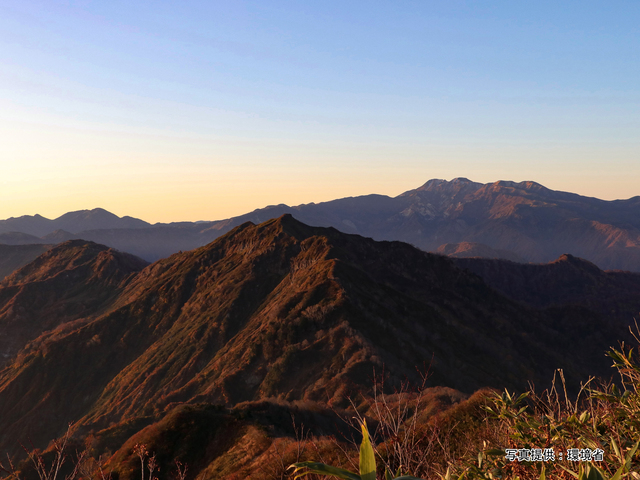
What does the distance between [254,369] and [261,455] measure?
1320 inches

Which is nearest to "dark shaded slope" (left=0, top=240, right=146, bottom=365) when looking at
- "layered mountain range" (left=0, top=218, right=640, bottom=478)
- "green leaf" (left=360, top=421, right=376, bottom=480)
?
"layered mountain range" (left=0, top=218, right=640, bottom=478)

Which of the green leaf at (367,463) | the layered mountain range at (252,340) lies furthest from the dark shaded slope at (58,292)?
the green leaf at (367,463)

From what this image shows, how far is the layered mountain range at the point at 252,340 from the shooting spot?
165 feet

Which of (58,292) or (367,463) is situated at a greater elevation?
(367,463)

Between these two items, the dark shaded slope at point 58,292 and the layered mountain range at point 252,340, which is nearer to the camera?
the layered mountain range at point 252,340

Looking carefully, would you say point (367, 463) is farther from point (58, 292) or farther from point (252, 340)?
point (58, 292)

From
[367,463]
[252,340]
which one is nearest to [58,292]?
[252,340]

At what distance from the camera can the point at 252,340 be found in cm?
6850

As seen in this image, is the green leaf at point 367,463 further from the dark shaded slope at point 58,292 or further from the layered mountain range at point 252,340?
the dark shaded slope at point 58,292

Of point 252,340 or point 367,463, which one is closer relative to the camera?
point 367,463

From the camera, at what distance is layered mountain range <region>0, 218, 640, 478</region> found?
5034 centimetres

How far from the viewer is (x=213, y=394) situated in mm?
58531

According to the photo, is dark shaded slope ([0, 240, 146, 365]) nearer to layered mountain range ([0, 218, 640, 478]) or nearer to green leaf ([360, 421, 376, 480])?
layered mountain range ([0, 218, 640, 478])

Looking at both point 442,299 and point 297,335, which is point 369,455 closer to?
point 297,335
